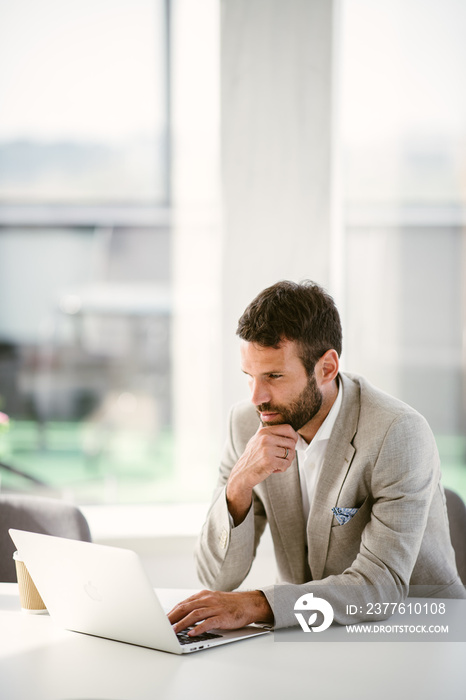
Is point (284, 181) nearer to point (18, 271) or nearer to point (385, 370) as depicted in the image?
point (385, 370)

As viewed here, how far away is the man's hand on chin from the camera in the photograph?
1.55 metres

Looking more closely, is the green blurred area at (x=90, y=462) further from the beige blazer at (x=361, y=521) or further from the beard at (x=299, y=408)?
the beard at (x=299, y=408)

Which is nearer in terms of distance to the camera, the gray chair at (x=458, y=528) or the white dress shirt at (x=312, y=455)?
the white dress shirt at (x=312, y=455)

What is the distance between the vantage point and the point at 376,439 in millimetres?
1921

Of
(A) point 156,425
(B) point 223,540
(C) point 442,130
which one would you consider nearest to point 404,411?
(B) point 223,540

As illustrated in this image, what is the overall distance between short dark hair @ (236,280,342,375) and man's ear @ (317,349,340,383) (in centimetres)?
2

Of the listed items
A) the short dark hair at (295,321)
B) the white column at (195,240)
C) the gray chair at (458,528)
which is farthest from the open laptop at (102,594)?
the white column at (195,240)

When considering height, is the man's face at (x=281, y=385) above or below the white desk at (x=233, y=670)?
above

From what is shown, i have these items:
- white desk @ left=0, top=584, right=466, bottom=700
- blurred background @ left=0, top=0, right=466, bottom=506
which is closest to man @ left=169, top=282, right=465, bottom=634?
white desk @ left=0, top=584, right=466, bottom=700

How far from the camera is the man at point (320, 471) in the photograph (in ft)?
6.09

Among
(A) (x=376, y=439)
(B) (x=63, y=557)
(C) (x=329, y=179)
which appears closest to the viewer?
(B) (x=63, y=557)

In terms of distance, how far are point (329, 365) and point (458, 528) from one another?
66cm

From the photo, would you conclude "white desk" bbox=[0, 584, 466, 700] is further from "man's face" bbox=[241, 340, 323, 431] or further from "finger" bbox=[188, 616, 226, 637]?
"man's face" bbox=[241, 340, 323, 431]

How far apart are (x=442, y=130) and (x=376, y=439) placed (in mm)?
2023
